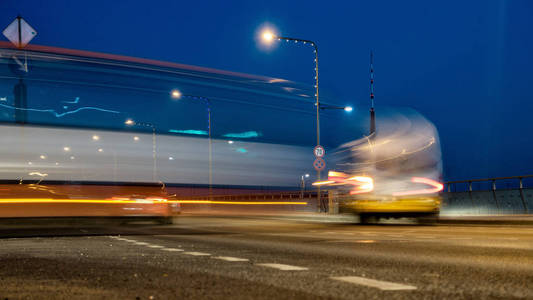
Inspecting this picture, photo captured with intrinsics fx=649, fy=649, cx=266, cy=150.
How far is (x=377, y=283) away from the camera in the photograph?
498 centimetres

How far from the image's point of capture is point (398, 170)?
20562mm

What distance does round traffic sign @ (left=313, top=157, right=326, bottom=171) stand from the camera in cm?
2925

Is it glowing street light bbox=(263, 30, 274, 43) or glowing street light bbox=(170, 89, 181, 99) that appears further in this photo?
glowing street light bbox=(263, 30, 274, 43)

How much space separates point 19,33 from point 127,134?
4.24 metres

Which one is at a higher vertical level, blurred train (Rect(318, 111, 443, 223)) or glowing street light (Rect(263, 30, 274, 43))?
glowing street light (Rect(263, 30, 274, 43))

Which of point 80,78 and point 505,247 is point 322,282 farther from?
point 80,78

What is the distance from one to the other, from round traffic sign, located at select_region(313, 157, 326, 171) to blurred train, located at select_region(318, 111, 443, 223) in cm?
669

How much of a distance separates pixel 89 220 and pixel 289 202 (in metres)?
17.4

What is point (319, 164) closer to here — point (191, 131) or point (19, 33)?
point (191, 131)

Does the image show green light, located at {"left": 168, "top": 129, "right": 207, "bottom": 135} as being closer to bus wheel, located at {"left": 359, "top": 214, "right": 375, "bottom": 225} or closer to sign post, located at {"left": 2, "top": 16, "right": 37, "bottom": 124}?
sign post, located at {"left": 2, "top": 16, "right": 37, "bottom": 124}

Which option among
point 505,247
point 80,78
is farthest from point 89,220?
point 505,247

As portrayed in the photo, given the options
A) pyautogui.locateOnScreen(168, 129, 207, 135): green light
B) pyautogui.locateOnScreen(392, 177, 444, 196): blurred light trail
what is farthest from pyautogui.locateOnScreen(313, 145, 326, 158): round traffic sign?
pyautogui.locateOnScreen(392, 177, 444, 196): blurred light trail

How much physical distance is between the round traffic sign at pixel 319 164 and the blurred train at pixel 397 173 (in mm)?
6687

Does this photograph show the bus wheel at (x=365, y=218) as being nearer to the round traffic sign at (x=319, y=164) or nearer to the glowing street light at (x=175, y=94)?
the round traffic sign at (x=319, y=164)
